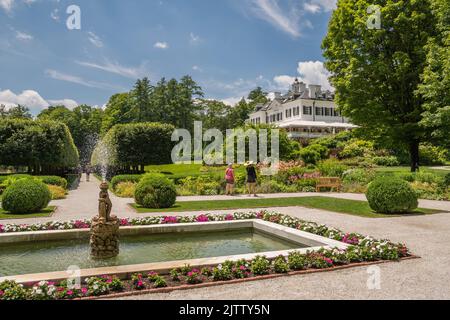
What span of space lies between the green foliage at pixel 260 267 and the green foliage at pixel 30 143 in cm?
2697

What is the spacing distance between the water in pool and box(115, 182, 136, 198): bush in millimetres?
10540

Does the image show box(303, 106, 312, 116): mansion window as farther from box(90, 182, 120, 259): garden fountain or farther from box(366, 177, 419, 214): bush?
box(90, 182, 120, 259): garden fountain

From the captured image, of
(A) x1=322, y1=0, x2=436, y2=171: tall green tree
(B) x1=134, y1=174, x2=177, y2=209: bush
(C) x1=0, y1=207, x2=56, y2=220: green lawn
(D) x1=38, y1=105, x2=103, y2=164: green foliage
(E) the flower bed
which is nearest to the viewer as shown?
(E) the flower bed

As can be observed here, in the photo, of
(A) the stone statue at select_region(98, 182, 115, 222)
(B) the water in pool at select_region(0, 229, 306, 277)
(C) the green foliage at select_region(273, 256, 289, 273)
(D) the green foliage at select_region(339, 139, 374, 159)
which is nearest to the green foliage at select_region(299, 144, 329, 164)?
(D) the green foliage at select_region(339, 139, 374, 159)

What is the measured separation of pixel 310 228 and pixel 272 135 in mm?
24192

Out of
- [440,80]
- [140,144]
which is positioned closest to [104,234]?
[440,80]

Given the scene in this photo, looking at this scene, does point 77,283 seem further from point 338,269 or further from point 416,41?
point 416,41

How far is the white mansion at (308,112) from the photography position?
57219 millimetres

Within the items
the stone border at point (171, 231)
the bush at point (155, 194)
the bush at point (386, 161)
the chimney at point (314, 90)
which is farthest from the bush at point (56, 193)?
the chimney at point (314, 90)

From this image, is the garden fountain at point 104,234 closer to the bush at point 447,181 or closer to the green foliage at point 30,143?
A: the bush at point 447,181

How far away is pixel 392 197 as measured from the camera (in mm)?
13117

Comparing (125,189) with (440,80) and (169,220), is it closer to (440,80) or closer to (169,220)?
(169,220)

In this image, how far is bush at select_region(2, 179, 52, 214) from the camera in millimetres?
14242

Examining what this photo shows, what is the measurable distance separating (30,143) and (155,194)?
17910mm
